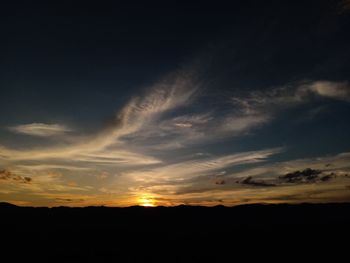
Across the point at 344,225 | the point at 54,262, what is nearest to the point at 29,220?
the point at 54,262

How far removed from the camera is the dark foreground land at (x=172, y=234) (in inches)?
3494

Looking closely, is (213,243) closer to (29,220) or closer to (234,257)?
(234,257)

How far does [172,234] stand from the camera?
115500mm

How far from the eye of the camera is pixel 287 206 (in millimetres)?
168875

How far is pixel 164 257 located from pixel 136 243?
17.4m

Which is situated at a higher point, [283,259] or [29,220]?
[29,220]

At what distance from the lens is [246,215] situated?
157 m

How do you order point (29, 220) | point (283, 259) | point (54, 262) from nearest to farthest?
point (54, 262) < point (283, 259) < point (29, 220)

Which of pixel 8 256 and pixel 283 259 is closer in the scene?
pixel 8 256

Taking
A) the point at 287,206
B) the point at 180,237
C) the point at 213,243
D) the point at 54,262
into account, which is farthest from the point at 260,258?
the point at 287,206

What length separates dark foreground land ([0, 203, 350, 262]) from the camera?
291 ft

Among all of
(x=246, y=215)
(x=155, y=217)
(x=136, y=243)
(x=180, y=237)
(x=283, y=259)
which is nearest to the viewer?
(x=283, y=259)

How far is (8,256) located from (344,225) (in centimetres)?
10498

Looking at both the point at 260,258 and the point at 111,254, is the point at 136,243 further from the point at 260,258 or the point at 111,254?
the point at 260,258
